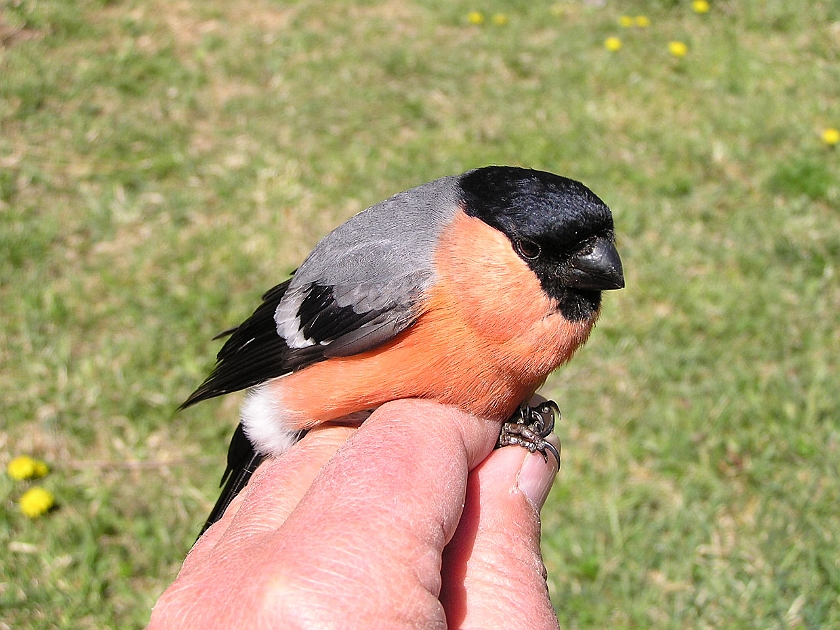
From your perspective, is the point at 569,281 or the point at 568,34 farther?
the point at 568,34

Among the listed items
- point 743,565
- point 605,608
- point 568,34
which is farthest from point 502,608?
point 568,34

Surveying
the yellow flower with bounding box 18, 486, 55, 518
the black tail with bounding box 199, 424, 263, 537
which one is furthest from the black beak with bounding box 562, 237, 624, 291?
the yellow flower with bounding box 18, 486, 55, 518

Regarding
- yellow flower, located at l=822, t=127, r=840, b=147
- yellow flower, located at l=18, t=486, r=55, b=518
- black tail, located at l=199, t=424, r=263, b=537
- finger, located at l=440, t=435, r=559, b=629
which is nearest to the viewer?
finger, located at l=440, t=435, r=559, b=629

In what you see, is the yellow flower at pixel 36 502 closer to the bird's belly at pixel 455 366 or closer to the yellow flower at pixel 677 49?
the bird's belly at pixel 455 366

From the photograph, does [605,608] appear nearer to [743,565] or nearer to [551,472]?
[743,565]

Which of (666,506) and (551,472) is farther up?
(551,472)

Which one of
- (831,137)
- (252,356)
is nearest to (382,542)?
(252,356)

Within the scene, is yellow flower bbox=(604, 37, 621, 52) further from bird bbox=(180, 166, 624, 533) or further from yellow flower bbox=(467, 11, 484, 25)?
bird bbox=(180, 166, 624, 533)

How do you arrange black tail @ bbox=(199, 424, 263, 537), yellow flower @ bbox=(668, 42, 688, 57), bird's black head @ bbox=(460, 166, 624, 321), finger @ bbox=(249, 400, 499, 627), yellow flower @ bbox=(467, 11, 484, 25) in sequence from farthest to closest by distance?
yellow flower @ bbox=(467, 11, 484, 25) < yellow flower @ bbox=(668, 42, 688, 57) < black tail @ bbox=(199, 424, 263, 537) < bird's black head @ bbox=(460, 166, 624, 321) < finger @ bbox=(249, 400, 499, 627)
